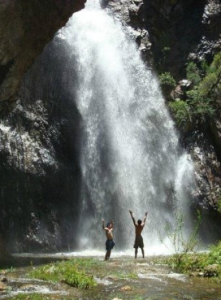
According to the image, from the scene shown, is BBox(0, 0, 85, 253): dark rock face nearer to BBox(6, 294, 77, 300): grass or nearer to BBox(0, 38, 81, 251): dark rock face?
BBox(0, 38, 81, 251): dark rock face

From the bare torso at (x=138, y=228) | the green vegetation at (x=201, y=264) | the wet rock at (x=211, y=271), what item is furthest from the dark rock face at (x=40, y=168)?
the wet rock at (x=211, y=271)

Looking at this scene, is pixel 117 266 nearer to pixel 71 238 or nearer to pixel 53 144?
pixel 71 238

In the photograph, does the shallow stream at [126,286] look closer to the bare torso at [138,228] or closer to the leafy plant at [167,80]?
the bare torso at [138,228]

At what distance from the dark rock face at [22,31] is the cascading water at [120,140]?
7674 mm

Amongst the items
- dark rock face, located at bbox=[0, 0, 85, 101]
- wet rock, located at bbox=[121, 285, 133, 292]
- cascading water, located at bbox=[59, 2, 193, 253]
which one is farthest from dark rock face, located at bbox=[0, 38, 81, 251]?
wet rock, located at bbox=[121, 285, 133, 292]

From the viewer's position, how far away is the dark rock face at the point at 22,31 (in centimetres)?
1505

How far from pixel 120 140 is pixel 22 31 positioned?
1083 cm

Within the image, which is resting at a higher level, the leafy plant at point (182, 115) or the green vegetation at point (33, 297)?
the leafy plant at point (182, 115)

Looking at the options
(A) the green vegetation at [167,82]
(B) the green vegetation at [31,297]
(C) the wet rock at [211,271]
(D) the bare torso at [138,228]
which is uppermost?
(A) the green vegetation at [167,82]

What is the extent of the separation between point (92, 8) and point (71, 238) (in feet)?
65.2

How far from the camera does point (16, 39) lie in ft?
51.8

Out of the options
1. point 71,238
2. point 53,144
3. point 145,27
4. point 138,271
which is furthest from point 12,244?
point 145,27

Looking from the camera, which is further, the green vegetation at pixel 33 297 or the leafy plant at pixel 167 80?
the leafy plant at pixel 167 80

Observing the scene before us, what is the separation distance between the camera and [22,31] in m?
16.4
